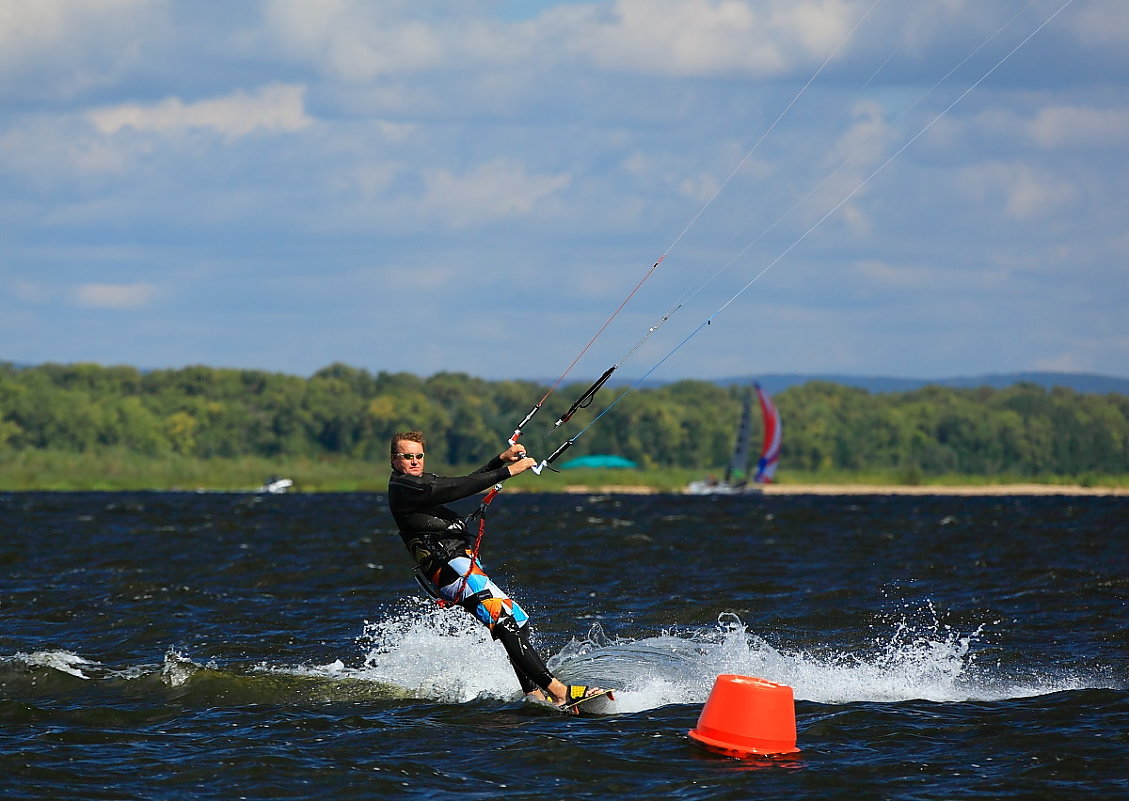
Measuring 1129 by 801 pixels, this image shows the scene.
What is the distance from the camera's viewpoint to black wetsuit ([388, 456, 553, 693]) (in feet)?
37.2

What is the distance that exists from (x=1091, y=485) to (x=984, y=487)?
25.8 ft

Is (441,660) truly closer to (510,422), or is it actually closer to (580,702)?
(580,702)

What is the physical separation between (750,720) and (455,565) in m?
2.66

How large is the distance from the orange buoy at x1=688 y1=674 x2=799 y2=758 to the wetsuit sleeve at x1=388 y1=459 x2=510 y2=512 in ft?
7.25

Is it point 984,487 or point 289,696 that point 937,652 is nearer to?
point 289,696

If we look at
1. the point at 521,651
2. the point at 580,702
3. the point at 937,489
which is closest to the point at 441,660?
the point at 521,651

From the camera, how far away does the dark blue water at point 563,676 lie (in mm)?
9438

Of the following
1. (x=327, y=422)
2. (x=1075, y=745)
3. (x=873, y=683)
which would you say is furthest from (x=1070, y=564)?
(x=327, y=422)

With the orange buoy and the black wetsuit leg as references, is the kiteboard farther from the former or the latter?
the orange buoy

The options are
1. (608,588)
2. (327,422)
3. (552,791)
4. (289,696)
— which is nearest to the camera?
(552,791)

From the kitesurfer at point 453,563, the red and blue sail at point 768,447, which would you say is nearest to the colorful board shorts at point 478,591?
the kitesurfer at point 453,563

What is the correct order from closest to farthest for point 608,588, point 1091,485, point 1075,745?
point 1075,745
point 608,588
point 1091,485

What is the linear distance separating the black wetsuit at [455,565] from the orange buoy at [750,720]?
71.8 inches

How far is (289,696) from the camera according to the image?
12273 mm
